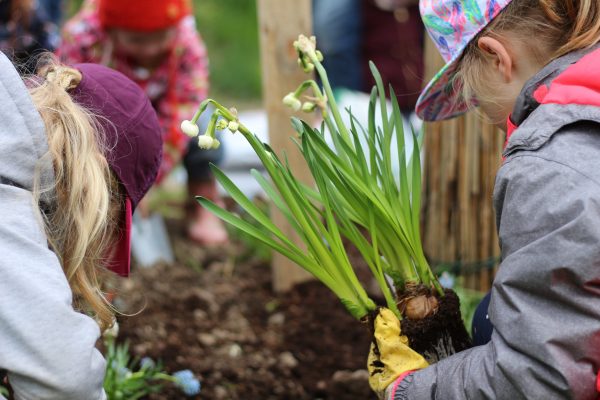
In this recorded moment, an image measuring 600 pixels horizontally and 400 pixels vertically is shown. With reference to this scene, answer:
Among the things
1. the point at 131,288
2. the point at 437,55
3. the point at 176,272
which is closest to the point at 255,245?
the point at 176,272

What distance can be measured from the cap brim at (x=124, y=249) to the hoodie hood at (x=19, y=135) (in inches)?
9.3

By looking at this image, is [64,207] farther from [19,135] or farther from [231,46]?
[231,46]

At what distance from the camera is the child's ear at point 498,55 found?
1.36m

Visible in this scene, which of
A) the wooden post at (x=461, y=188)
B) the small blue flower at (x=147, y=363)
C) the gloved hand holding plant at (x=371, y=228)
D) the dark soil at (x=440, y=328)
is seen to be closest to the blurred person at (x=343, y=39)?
the wooden post at (x=461, y=188)

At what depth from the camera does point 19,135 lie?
51.2 inches

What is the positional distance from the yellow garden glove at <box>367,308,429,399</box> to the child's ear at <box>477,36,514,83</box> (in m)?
0.49

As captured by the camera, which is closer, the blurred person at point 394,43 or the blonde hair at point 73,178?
the blonde hair at point 73,178

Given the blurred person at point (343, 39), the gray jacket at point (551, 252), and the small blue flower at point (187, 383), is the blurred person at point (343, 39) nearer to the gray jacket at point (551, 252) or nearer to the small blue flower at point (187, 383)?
the small blue flower at point (187, 383)

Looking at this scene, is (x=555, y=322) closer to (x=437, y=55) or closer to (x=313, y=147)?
(x=313, y=147)

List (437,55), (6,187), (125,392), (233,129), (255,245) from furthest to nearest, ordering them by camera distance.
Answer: (255,245), (437,55), (125,392), (233,129), (6,187)

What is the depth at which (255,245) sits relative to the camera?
3.20m

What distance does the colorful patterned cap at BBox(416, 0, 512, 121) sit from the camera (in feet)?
4.48

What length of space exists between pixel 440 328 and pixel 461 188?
877mm

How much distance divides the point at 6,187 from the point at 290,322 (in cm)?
138
